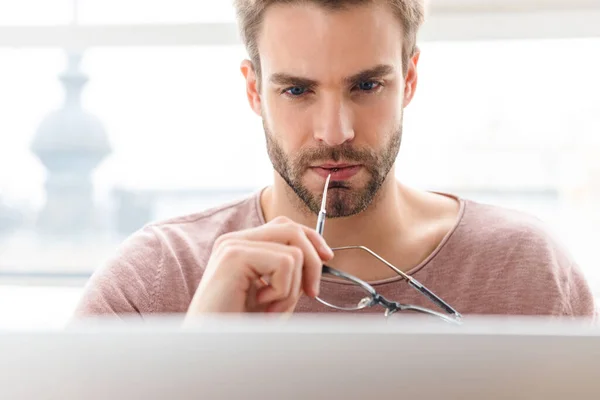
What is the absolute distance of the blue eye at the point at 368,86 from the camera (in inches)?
51.9

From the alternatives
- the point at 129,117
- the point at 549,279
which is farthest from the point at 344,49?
the point at 129,117

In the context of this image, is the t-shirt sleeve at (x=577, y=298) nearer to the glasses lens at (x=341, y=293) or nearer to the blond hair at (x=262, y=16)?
the glasses lens at (x=341, y=293)

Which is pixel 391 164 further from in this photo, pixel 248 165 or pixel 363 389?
pixel 363 389

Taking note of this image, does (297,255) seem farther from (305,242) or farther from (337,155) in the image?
(337,155)

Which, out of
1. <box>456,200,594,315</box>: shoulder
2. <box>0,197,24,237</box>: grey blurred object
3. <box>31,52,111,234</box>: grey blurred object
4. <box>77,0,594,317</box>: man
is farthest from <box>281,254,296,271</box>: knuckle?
<box>0,197,24,237</box>: grey blurred object

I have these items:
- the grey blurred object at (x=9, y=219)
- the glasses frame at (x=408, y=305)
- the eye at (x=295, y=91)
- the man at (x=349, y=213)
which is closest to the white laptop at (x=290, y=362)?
the glasses frame at (x=408, y=305)

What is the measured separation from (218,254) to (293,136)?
0.37m

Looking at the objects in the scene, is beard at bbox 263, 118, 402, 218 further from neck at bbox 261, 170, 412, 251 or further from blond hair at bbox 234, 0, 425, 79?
blond hair at bbox 234, 0, 425, 79

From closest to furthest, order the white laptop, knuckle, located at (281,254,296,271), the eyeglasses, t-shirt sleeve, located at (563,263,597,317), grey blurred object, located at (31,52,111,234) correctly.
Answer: the white laptop, knuckle, located at (281,254,296,271), the eyeglasses, t-shirt sleeve, located at (563,263,597,317), grey blurred object, located at (31,52,111,234)

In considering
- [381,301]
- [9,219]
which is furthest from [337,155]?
[9,219]

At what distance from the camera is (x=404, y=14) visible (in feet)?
4.56

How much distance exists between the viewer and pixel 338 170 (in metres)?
1.32

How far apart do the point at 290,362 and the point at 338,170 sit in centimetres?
104

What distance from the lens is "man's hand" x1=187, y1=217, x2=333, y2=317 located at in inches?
36.6
